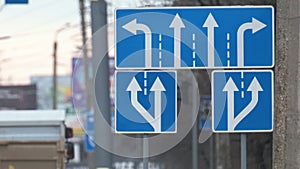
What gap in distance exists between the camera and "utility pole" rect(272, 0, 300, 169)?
6.53 metres

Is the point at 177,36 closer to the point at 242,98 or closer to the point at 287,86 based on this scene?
the point at 242,98

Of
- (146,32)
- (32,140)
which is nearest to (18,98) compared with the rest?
(32,140)

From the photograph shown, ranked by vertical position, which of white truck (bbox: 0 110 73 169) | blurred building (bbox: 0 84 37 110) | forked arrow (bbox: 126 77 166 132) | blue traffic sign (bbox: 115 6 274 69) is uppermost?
A: blue traffic sign (bbox: 115 6 274 69)

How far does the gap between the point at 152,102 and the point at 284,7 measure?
4.66 ft

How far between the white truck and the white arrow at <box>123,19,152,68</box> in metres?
7.96

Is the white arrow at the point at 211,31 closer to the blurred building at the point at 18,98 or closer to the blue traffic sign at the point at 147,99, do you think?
the blue traffic sign at the point at 147,99

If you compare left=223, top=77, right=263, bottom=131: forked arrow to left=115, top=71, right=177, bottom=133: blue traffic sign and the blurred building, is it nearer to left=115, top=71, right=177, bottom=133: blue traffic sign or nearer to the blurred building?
left=115, top=71, right=177, bottom=133: blue traffic sign

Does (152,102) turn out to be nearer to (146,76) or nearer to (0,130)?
(146,76)

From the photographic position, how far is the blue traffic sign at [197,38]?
20.7ft

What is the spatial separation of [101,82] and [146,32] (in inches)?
168

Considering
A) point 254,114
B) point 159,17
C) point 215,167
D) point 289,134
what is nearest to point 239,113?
point 254,114

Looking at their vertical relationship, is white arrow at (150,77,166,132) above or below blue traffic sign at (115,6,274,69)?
below

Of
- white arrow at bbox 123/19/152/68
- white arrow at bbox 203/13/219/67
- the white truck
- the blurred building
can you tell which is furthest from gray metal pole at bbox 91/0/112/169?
the blurred building

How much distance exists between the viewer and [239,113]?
6.30 m
